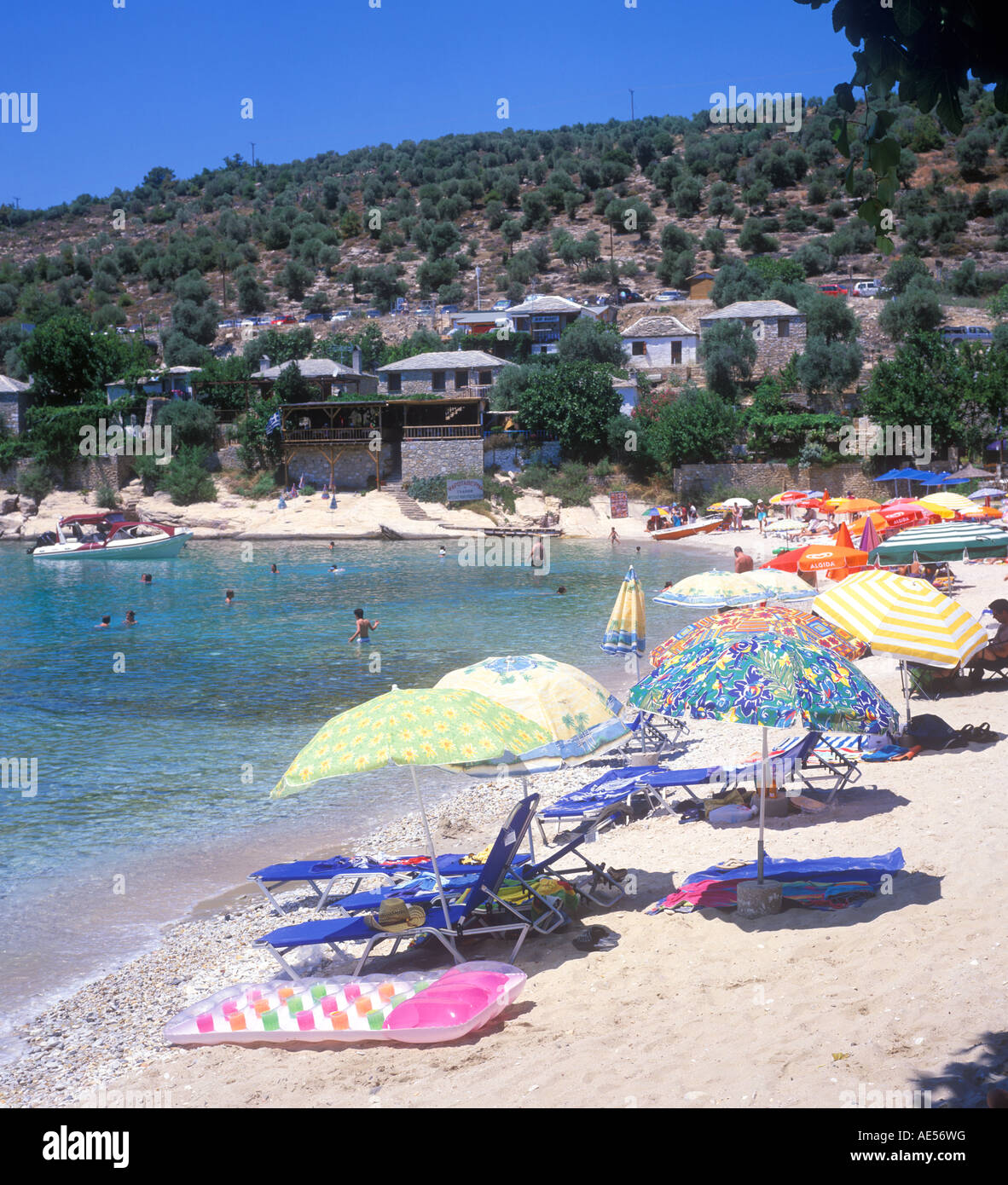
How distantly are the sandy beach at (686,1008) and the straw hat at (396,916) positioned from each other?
11.6 inches

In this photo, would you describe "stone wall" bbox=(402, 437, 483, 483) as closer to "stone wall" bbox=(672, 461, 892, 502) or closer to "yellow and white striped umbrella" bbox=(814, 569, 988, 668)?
"stone wall" bbox=(672, 461, 892, 502)

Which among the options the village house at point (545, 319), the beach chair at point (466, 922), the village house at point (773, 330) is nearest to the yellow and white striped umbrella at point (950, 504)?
the beach chair at point (466, 922)

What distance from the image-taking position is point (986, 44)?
145 inches

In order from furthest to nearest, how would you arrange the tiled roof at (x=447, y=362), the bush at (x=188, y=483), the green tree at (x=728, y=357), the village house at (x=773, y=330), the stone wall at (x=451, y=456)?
the village house at (x=773, y=330), the tiled roof at (x=447, y=362), the green tree at (x=728, y=357), the bush at (x=188, y=483), the stone wall at (x=451, y=456)

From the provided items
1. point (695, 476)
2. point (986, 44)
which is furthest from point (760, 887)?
point (695, 476)

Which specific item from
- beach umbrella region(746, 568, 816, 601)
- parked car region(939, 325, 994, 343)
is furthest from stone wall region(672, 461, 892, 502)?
beach umbrella region(746, 568, 816, 601)

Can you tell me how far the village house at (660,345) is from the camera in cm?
5938

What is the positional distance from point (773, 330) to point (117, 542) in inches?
1418

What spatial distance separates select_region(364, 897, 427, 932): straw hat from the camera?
695 centimetres

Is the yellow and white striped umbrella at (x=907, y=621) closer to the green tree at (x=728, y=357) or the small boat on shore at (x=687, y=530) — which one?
the small boat on shore at (x=687, y=530)

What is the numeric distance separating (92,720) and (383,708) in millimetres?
12118

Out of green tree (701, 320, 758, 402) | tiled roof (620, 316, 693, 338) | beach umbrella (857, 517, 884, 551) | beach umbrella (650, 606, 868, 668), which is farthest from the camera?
tiled roof (620, 316, 693, 338)

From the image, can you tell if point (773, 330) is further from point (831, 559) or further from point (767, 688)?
point (767, 688)

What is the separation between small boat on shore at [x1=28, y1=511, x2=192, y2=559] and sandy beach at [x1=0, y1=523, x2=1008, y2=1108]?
118 ft
